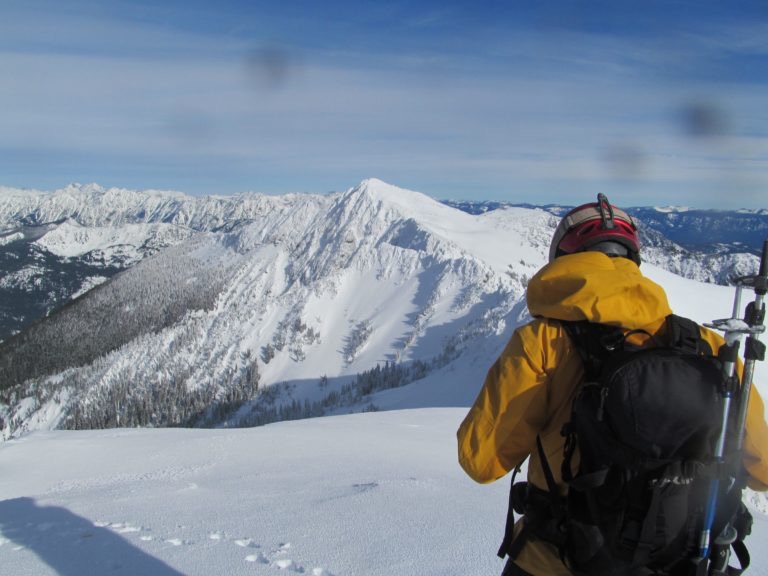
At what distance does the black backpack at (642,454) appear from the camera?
3.04m

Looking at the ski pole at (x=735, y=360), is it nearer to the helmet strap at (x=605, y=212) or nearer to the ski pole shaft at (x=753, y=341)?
the ski pole shaft at (x=753, y=341)

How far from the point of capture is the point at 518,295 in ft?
408

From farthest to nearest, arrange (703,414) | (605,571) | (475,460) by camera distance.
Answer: (475,460) < (605,571) < (703,414)

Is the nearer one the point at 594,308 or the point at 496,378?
the point at 594,308

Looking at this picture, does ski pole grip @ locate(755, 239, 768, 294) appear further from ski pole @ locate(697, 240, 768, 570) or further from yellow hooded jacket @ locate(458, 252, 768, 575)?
yellow hooded jacket @ locate(458, 252, 768, 575)

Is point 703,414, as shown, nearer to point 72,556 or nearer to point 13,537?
point 72,556

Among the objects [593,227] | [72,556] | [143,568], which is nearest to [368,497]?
[143,568]

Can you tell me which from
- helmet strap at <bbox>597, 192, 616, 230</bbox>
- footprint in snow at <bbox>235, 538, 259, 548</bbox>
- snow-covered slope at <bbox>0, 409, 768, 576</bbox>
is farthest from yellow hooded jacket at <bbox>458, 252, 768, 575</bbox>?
footprint in snow at <bbox>235, 538, 259, 548</bbox>

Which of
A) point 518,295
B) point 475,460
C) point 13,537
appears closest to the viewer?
point 475,460

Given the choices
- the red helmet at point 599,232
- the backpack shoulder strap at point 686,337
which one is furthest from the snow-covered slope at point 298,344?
the backpack shoulder strap at point 686,337

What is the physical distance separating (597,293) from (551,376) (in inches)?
24.1

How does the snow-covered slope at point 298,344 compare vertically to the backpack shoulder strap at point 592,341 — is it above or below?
below

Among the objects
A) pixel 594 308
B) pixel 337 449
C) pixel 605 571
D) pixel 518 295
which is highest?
pixel 594 308

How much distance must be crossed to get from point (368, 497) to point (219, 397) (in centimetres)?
14549
